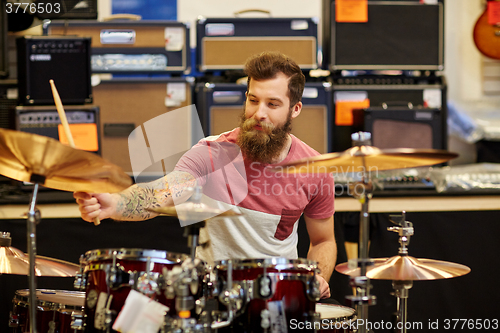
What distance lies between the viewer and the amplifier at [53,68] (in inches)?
99.4

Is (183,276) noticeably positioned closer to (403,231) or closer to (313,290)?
(313,290)

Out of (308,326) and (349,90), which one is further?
(349,90)

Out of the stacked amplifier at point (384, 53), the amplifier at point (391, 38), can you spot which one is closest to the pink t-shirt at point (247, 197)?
the stacked amplifier at point (384, 53)

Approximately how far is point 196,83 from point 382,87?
1079 millimetres

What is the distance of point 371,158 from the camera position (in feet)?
4.51

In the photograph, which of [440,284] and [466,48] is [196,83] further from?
[466,48]

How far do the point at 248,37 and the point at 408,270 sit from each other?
170 centimetres

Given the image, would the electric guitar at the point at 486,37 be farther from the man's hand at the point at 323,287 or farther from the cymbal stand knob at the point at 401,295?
the man's hand at the point at 323,287

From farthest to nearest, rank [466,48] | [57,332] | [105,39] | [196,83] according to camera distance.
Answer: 1. [466,48]
2. [196,83]
3. [105,39]
4. [57,332]

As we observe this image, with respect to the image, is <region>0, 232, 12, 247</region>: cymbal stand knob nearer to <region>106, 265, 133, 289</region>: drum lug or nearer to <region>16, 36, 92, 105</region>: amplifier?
<region>106, 265, 133, 289</region>: drum lug

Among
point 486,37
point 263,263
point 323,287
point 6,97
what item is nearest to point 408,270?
point 323,287

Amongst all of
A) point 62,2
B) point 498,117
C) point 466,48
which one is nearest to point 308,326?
point 62,2

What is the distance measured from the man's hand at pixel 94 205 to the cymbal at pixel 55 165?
0.13 ft

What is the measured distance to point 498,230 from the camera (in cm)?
254
